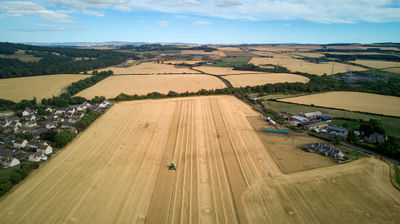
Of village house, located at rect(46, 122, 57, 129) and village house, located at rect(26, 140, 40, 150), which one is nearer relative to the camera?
village house, located at rect(26, 140, 40, 150)

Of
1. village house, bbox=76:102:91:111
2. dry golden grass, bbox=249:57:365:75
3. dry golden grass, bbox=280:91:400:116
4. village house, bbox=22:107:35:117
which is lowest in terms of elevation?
village house, bbox=22:107:35:117

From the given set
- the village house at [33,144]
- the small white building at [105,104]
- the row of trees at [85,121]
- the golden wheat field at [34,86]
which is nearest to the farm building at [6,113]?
the golden wheat field at [34,86]

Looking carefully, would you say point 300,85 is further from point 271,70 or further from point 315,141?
point 315,141

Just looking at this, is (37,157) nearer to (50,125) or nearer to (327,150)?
(50,125)

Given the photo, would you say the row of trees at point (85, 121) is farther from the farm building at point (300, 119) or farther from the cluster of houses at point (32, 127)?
the farm building at point (300, 119)

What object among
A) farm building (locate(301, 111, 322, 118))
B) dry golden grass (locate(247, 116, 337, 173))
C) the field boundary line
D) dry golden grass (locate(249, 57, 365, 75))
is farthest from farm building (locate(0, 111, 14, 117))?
dry golden grass (locate(249, 57, 365, 75))

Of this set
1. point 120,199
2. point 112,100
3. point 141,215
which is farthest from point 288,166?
point 112,100

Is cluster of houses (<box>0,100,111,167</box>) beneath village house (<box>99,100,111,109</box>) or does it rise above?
beneath

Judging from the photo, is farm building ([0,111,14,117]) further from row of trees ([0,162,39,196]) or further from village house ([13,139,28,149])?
row of trees ([0,162,39,196])
